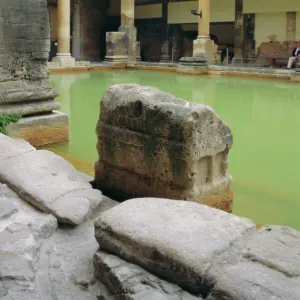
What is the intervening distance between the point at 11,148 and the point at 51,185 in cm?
90

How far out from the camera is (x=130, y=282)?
224 cm

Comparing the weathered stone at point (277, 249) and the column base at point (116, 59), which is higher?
the column base at point (116, 59)

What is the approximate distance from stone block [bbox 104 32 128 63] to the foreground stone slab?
1735cm

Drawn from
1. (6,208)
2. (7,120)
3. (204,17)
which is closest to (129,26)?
(204,17)

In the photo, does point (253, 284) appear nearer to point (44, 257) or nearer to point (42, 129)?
point (44, 257)

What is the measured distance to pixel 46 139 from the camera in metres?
5.83

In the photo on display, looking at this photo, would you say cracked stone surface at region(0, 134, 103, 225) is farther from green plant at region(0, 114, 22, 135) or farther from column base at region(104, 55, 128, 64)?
column base at region(104, 55, 128, 64)

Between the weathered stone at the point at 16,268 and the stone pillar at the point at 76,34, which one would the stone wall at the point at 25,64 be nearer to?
the weathered stone at the point at 16,268

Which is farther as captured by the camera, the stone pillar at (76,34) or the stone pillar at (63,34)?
the stone pillar at (76,34)

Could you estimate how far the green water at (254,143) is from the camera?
13.4 feet

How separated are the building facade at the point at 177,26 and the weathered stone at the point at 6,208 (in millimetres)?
16379

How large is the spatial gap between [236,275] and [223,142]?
1.52 m

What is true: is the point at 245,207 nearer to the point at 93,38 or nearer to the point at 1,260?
the point at 1,260

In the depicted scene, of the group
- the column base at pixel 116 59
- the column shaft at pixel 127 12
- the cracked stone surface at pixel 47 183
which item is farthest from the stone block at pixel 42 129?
the column shaft at pixel 127 12
